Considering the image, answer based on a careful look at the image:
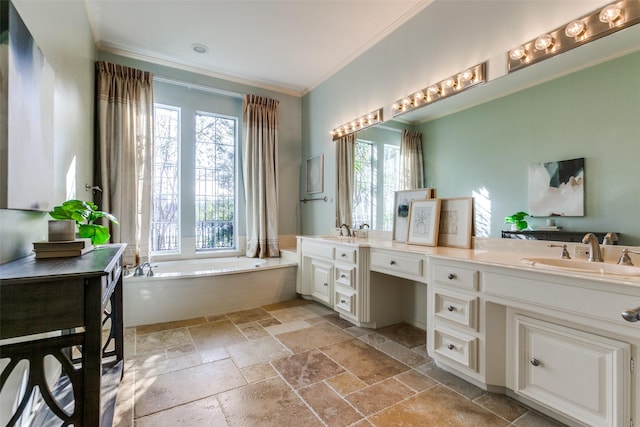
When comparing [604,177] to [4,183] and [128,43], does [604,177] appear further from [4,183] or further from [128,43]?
[128,43]

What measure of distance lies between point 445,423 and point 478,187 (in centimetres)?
152

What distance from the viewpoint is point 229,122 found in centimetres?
423

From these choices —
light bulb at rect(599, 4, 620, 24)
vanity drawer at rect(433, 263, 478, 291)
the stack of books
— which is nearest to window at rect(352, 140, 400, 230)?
vanity drawer at rect(433, 263, 478, 291)

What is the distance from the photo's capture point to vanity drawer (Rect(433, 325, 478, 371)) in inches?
69.1

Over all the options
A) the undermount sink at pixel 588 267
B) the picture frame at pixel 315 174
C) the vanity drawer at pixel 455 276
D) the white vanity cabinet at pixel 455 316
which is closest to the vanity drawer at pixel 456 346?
the white vanity cabinet at pixel 455 316

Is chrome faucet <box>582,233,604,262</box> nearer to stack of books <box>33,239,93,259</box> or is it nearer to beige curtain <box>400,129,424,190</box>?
beige curtain <box>400,129,424,190</box>

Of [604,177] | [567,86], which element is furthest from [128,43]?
[604,177]

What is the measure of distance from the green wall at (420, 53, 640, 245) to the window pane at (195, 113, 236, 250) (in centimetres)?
290

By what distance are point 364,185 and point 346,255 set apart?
86 cm

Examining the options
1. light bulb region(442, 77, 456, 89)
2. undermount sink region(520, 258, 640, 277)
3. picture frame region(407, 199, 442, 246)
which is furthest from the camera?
picture frame region(407, 199, 442, 246)

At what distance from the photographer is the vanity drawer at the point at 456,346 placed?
5.76 feet

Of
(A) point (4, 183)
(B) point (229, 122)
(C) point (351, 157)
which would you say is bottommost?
(A) point (4, 183)

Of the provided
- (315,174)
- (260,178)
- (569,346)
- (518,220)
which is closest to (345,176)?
(315,174)

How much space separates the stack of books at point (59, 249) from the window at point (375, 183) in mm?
2369
